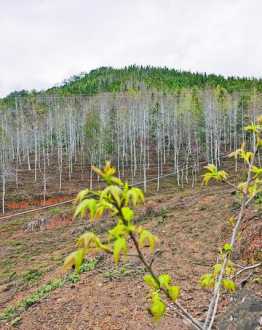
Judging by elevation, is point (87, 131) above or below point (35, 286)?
above

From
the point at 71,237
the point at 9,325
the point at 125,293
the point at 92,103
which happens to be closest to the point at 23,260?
the point at 71,237

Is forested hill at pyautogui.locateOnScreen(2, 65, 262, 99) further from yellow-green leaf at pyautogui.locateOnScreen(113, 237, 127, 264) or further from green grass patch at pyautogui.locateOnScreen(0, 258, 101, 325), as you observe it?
yellow-green leaf at pyautogui.locateOnScreen(113, 237, 127, 264)

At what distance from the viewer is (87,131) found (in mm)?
46719

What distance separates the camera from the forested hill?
9300cm

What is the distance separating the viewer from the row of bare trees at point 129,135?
47.7m

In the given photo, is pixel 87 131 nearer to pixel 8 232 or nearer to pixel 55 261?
pixel 8 232

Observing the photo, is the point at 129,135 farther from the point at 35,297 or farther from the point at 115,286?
the point at 115,286

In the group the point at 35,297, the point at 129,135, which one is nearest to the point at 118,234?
the point at 35,297

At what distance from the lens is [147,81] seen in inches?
4122

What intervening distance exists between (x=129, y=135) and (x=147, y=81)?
50.8 meters

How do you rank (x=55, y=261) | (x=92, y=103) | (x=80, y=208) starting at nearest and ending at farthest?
(x=80, y=208), (x=55, y=261), (x=92, y=103)

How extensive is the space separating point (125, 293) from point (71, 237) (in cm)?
1380

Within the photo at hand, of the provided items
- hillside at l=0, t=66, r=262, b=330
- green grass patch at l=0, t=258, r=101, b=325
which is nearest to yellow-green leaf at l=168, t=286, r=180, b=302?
hillside at l=0, t=66, r=262, b=330

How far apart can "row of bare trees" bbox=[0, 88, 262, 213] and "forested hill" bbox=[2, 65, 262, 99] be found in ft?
71.6
